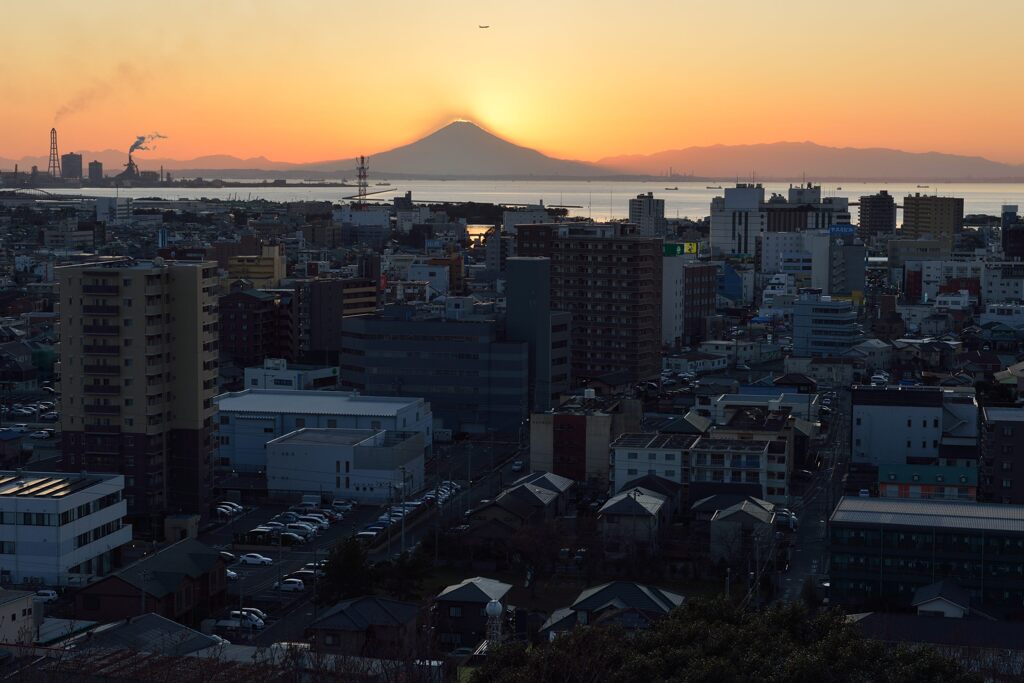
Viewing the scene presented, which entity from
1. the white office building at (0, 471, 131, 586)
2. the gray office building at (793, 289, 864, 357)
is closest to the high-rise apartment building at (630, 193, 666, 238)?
the gray office building at (793, 289, 864, 357)

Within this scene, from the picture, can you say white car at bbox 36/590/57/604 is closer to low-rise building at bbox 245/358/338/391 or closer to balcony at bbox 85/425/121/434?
balcony at bbox 85/425/121/434

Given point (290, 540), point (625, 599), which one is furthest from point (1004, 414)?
point (290, 540)

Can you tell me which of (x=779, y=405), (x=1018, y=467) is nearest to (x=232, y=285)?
(x=779, y=405)

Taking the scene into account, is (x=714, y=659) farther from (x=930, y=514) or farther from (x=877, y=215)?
(x=877, y=215)

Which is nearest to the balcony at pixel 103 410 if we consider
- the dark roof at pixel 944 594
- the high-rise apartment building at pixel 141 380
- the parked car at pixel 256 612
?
the high-rise apartment building at pixel 141 380

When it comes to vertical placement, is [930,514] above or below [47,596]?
above

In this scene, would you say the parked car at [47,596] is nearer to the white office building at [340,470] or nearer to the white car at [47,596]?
the white car at [47,596]

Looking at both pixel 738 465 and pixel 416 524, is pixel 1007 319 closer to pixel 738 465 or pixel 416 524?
pixel 738 465
